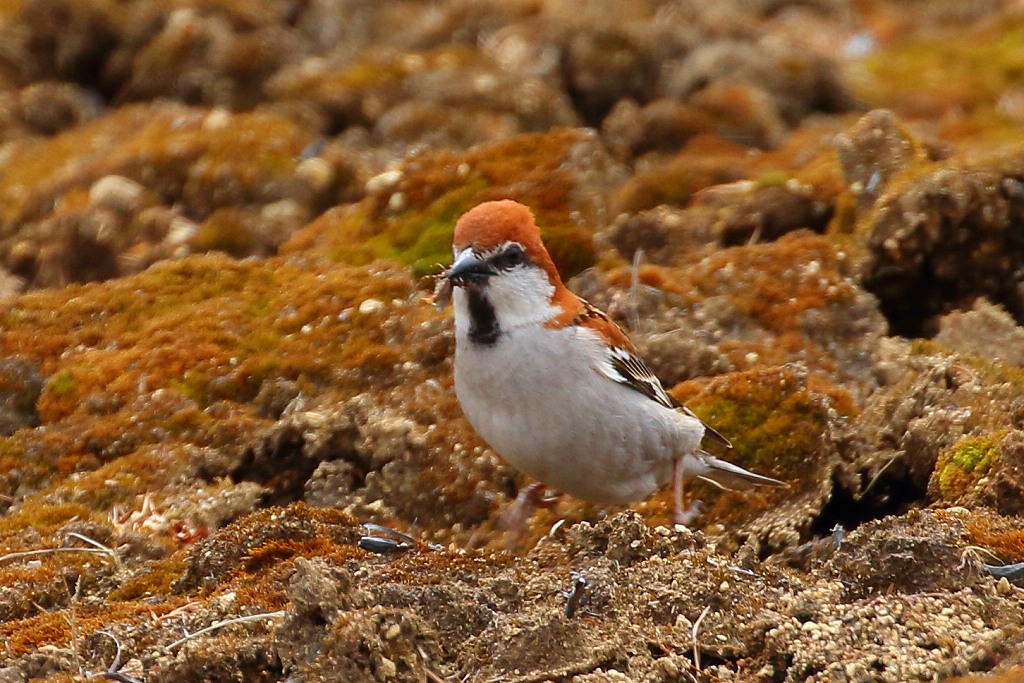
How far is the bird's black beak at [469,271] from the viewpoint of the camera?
6.17 meters

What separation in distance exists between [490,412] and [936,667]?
7.80ft

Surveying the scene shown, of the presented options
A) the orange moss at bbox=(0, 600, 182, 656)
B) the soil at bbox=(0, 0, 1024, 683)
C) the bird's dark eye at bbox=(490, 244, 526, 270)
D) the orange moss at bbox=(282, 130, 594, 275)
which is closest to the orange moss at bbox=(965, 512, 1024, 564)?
the soil at bbox=(0, 0, 1024, 683)

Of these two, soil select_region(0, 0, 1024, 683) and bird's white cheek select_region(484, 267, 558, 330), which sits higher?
bird's white cheek select_region(484, 267, 558, 330)

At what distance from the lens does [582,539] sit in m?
5.56

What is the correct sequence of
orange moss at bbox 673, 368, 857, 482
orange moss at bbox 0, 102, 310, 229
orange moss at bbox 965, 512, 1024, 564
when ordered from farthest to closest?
orange moss at bbox 0, 102, 310, 229 < orange moss at bbox 673, 368, 857, 482 < orange moss at bbox 965, 512, 1024, 564

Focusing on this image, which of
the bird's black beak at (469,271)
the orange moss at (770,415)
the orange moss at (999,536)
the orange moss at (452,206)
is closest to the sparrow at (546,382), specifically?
the bird's black beak at (469,271)

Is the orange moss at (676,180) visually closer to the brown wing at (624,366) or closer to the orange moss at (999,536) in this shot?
the brown wing at (624,366)

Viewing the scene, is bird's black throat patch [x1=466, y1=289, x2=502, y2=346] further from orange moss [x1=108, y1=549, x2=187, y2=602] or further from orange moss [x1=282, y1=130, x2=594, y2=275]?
orange moss [x1=282, y1=130, x2=594, y2=275]

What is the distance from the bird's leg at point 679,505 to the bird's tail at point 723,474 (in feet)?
0.16

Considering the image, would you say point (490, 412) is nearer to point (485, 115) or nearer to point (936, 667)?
point (936, 667)

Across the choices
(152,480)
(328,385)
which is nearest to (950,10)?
(328,385)

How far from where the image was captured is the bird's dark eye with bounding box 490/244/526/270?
6.27m

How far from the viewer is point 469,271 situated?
20.3 feet

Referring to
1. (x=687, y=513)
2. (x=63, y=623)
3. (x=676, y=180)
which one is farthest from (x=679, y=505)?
(x=676, y=180)
